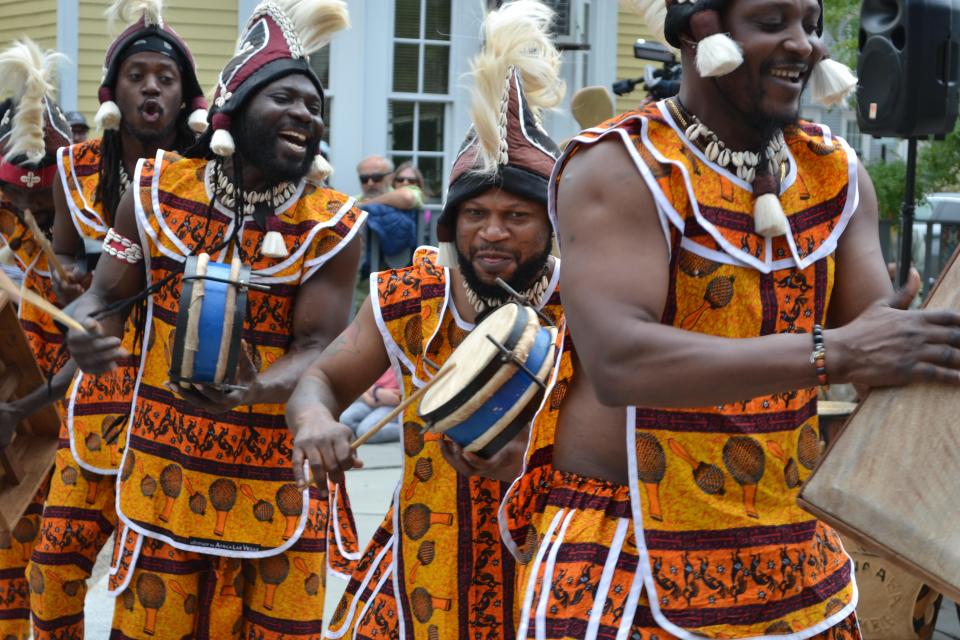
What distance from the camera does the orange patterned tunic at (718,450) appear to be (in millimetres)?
2639

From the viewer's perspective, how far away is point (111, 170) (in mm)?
5582

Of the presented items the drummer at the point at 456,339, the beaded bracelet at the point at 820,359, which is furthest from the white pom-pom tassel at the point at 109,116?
the beaded bracelet at the point at 820,359

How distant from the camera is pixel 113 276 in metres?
4.48

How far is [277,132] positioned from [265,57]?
0.27 m

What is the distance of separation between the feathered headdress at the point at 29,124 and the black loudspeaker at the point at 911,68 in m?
3.64

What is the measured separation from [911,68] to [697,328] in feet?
14.6

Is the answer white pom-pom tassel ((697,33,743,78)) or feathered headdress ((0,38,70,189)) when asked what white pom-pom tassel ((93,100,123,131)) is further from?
white pom-pom tassel ((697,33,743,78))

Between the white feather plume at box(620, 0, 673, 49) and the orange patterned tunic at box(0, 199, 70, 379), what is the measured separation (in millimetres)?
3542

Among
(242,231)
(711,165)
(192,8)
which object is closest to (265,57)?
(242,231)

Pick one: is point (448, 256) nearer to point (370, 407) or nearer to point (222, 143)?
point (222, 143)

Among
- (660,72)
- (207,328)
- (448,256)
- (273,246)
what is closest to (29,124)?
(273,246)

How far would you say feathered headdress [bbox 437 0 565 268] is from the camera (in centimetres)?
387

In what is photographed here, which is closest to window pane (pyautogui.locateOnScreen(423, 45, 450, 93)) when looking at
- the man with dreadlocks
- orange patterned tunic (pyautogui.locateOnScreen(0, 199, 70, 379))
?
the man with dreadlocks

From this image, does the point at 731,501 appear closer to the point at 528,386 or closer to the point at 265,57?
the point at 528,386
